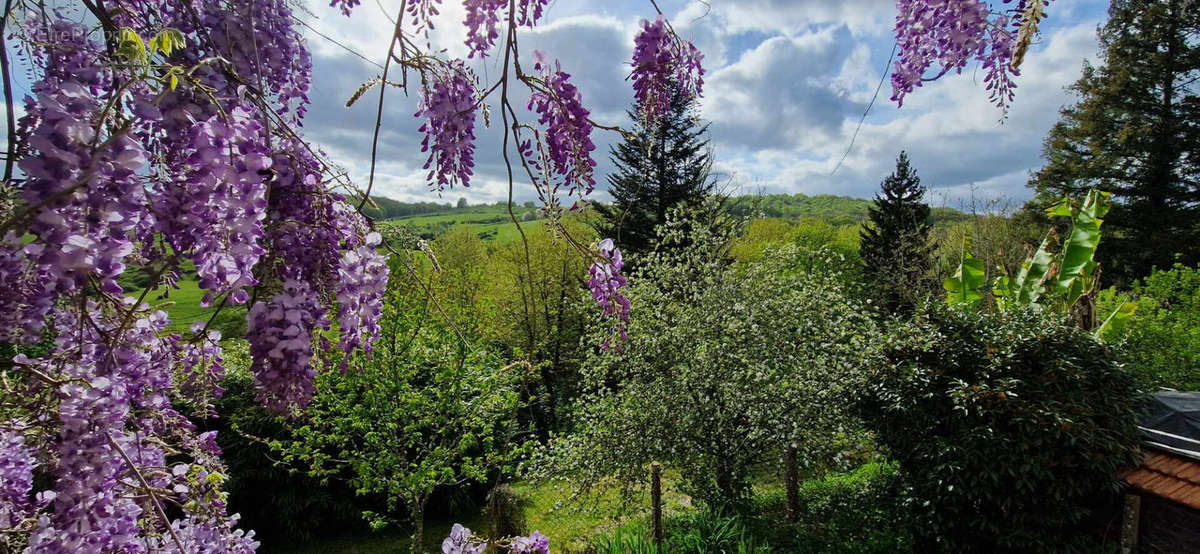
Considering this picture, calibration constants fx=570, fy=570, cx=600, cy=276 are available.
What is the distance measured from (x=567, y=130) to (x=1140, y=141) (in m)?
22.2

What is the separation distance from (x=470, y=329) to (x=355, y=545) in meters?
4.52

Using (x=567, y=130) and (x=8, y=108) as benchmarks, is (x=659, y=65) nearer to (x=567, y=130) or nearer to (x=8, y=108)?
(x=567, y=130)

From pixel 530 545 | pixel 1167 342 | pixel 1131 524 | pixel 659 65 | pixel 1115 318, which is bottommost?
pixel 1131 524

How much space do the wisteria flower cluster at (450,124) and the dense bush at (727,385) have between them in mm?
5681

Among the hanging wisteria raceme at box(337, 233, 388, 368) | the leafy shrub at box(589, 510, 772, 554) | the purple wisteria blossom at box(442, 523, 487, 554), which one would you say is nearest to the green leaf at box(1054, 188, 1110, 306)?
the leafy shrub at box(589, 510, 772, 554)

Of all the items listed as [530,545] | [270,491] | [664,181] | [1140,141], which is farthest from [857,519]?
[1140,141]

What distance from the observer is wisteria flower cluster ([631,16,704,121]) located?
1.78 meters

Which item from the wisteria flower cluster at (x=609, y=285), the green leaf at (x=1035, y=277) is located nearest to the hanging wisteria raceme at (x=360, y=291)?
the wisteria flower cluster at (x=609, y=285)

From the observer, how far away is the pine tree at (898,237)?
1991 centimetres

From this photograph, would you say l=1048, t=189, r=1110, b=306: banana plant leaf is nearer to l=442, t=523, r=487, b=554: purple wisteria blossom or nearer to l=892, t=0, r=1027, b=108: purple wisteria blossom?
l=892, t=0, r=1027, b=108: purple wisteria blossom

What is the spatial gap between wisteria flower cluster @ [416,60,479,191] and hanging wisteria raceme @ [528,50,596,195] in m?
0.22

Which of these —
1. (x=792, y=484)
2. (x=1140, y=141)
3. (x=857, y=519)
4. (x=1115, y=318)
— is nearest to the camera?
(x=1115, y=318)

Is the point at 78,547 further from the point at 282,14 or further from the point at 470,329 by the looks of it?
the point at 470,329

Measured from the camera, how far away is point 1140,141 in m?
16.7
